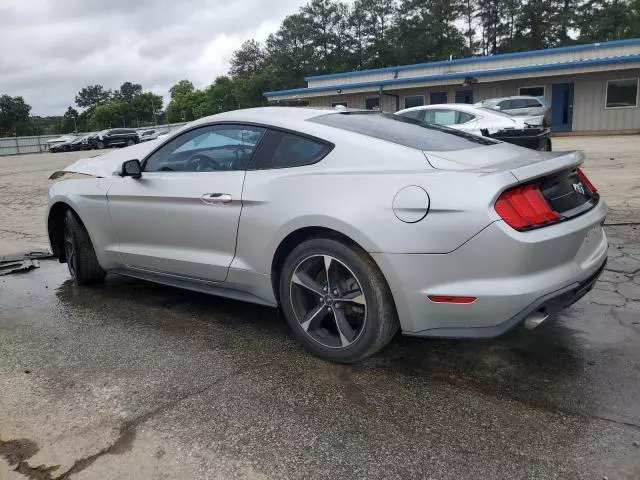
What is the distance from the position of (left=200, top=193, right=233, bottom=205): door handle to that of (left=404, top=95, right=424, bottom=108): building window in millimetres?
26678

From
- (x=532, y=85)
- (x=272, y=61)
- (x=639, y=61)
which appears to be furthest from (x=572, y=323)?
(x=272, y=61)

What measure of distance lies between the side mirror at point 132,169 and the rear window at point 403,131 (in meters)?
1.42

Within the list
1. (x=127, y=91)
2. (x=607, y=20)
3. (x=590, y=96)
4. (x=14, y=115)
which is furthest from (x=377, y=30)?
(x=127, y=91)

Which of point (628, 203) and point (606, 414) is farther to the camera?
point (628, 203)

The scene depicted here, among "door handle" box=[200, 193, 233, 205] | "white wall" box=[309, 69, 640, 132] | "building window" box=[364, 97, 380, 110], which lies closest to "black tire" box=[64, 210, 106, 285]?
"door handle" box=[200, 193, 233, 205]

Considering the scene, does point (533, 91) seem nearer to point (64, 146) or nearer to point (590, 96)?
point (590, 96)

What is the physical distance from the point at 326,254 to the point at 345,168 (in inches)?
19.5

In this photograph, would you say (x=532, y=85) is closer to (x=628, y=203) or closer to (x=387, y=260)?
(x=628, y=203)

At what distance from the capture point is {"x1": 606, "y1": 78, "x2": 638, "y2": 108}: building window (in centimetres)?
2314

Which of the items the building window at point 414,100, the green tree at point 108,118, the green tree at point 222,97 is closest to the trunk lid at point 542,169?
the building window at point 414,100

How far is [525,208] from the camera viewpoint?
8.95 ft

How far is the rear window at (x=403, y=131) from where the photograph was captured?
3312 mm

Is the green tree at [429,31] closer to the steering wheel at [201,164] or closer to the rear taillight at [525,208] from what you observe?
the steering wheel at [201,164]

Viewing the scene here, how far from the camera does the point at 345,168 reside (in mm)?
3139
